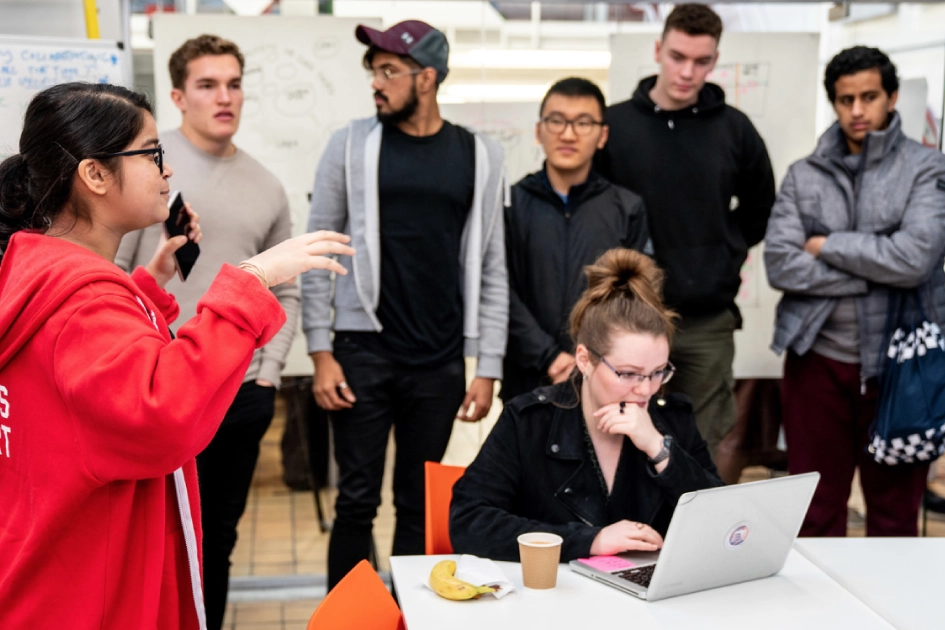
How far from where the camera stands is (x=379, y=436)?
287 cm

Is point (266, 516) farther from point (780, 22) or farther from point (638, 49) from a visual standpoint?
point (780, 22)

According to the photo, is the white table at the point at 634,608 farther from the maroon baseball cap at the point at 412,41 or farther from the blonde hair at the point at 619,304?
the maroon baseball cap at the point at 412,41

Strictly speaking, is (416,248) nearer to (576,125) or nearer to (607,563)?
(576,125)

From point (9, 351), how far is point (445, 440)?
5.50ft

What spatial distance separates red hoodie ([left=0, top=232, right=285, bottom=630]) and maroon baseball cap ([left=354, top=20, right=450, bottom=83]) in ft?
4.97

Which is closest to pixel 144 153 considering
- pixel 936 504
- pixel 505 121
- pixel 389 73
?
pixel 389 73

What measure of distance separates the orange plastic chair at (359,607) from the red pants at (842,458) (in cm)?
179

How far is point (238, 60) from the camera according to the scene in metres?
2.85

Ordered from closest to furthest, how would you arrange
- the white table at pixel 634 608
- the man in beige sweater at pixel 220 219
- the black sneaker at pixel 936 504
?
the white table at pixel 634 608 < the man in beige sweater at pixel 220 219 < the black sneaker at pixel 936 504

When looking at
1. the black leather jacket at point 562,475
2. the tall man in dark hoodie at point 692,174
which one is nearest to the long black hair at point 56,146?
the black leather jacket at point 562,475

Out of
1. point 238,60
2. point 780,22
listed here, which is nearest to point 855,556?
point 238,60

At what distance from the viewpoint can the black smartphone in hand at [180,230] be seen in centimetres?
227

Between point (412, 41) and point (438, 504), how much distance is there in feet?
4.55

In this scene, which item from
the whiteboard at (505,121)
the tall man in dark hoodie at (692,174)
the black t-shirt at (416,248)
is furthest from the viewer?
the whiteboard at (505,121)
